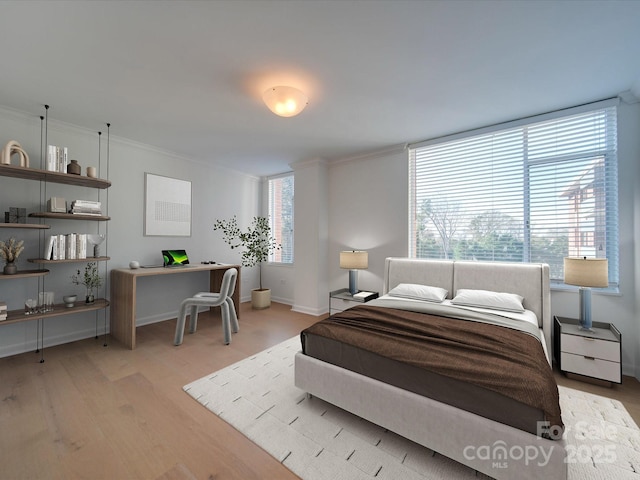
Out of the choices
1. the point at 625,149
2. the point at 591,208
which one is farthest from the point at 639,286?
the point at 625,149

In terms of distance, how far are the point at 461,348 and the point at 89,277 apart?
4.03 metres

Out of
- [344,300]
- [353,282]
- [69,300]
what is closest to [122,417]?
[69,300]

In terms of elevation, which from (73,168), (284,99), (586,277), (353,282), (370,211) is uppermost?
(284,99)

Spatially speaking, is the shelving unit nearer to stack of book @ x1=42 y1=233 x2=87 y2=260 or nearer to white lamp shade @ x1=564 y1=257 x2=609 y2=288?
stack of book @ x1=42 y1=233 x2=87 y2=260

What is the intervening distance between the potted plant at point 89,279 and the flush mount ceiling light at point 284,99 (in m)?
3.01

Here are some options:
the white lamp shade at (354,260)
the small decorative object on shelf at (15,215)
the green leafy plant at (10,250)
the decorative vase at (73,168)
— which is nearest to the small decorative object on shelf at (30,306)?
the green leafy plant at (10,250)

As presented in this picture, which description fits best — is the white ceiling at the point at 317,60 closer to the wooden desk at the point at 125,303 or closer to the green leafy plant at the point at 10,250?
the green leafy plant at the point at 10,250

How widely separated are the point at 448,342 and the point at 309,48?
225 centimetres

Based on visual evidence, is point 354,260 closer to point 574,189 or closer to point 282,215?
point 282,215

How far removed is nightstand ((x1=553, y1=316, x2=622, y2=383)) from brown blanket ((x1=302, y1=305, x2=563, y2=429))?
2.91ft

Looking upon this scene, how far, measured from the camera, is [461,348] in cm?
169

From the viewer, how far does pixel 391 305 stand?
2637 millimetres

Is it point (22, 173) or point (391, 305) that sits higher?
point (22, 173)

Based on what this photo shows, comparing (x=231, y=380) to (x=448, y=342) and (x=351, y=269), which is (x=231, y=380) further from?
(x=351, y=269)
